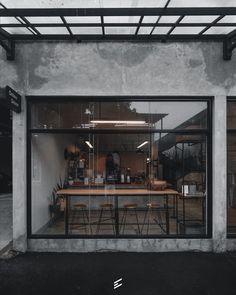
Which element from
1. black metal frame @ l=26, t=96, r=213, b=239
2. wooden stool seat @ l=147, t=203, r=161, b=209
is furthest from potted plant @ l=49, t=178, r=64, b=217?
wooden stool seat @ l=147, t=203, r=161, b=209

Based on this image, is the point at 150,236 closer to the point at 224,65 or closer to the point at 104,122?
the point at 104,122

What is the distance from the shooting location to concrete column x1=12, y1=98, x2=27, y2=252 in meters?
7.23

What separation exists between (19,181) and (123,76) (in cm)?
358

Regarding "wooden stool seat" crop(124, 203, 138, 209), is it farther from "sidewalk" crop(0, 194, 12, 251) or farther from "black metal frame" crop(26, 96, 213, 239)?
"sidewalk" crop(0, 194, 12, 251)

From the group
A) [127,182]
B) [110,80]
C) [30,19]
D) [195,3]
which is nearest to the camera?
[195,3]

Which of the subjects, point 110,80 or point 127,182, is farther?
point 127,182

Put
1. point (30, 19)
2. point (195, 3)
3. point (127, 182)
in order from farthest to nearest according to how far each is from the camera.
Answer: point (127, 182) < point (30, 19) < point (195, 3)

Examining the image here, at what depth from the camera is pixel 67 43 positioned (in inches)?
291
